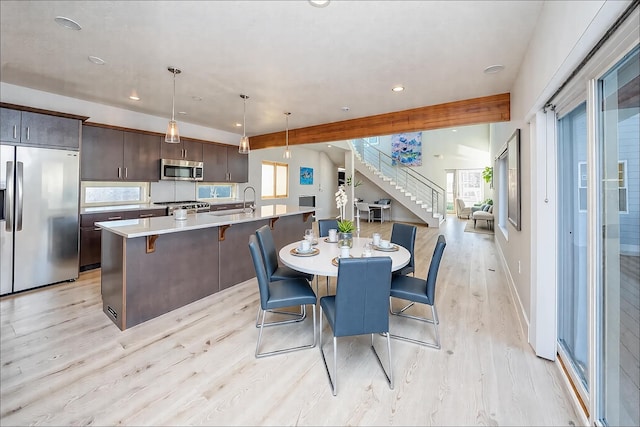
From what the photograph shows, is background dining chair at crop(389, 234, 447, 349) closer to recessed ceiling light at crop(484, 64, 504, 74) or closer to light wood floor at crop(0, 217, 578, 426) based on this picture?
light wood floor at crop(0, 217, 578, 426)

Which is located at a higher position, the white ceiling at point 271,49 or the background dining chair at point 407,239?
the white ceiling at point 271,49

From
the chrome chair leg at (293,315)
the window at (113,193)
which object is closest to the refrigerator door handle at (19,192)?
the window at (113,193)

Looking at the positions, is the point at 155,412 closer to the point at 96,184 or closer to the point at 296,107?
the point at 296,107

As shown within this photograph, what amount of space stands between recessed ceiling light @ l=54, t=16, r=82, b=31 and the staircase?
26.5ft

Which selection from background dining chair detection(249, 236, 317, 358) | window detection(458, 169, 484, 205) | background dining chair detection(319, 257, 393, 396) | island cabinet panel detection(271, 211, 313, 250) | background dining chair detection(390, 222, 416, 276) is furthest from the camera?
window detection(458, 169, 484, 205)

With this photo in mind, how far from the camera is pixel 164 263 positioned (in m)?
2.89

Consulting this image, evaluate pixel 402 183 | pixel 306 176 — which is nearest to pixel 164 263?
pixel 306 176

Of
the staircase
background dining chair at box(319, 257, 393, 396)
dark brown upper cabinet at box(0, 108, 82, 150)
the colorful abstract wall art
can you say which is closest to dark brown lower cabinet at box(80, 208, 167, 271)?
dark brown upper cabinet at box(0, 108, 82, 150)

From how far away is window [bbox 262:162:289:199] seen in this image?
862 cm

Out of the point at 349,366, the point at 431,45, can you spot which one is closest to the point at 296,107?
the point at 431,45

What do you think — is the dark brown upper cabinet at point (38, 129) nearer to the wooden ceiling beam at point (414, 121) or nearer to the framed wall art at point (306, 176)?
the wooden ceiling beam at point (414, 121)

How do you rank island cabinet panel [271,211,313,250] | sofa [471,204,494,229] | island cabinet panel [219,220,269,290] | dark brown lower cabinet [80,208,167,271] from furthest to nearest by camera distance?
1. sofa [471,204,494,229]
2. island cabinet panel [271,211,313,250]
3. dark brown lower cabinet [80,208,167,271]
4. island cabinet panel [219,220,269,290]

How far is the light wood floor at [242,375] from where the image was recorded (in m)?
1.62

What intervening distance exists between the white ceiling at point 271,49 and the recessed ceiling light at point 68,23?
0.18ft
